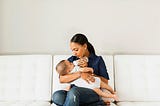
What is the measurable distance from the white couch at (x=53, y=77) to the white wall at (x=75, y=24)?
21 centimetres

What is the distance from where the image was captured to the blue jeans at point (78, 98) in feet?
5.72

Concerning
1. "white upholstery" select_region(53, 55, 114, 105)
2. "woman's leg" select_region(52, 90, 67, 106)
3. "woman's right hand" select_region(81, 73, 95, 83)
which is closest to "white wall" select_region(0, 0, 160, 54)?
"white upholstery" select_region(53, 55, 114, 105)

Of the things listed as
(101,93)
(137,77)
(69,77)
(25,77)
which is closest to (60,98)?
(69,77)

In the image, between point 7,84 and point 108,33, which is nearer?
point 7,84

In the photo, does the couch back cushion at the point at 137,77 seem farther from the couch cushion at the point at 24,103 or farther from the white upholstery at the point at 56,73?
the couch cushion at the point at 24,103

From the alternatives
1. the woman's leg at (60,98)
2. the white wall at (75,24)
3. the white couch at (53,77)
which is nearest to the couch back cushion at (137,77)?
the white couch at (53,77)

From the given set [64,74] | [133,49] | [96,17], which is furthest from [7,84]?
[133,49]

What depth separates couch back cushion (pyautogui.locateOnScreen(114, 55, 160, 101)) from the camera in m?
2.28

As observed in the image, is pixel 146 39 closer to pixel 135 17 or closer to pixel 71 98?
pixel 135 17

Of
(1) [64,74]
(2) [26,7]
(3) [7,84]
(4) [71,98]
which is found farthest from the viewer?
(2) [26,7]

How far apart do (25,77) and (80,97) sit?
714 millimetres

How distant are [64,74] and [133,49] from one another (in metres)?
0.84

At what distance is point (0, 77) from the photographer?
2.29 meters

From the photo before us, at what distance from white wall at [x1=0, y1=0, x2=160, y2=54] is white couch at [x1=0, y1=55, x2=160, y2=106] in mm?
208
